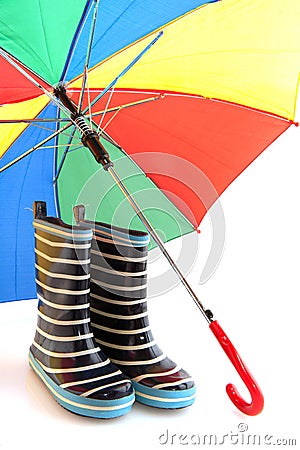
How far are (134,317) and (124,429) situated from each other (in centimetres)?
21

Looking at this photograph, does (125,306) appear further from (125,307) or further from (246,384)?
(246,384)

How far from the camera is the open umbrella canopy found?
105 centimetres

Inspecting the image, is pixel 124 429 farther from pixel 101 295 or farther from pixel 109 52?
pixel 109 52

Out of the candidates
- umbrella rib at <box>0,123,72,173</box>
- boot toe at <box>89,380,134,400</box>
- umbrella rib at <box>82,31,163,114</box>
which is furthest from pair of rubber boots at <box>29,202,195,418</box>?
umbrella rib at <box>82,31,163,114</box>

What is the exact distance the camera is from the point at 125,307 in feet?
3.54

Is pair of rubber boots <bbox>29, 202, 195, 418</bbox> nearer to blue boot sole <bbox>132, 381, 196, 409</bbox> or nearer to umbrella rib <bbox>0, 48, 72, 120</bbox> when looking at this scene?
A: blue boot sole <bbox>132, 381, 196, 409</bbox>

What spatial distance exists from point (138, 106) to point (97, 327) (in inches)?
19.5

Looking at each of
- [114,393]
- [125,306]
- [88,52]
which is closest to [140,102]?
[88,52]

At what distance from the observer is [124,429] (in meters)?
0.94

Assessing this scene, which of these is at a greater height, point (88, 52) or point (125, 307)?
point (88, 52)

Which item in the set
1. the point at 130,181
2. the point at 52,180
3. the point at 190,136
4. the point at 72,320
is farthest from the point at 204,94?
the point at 72,320

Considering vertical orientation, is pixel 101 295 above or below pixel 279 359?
above

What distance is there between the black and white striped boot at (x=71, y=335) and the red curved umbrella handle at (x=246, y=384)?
17cm

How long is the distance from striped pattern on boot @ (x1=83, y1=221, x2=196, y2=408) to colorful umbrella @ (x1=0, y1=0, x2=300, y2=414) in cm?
7
